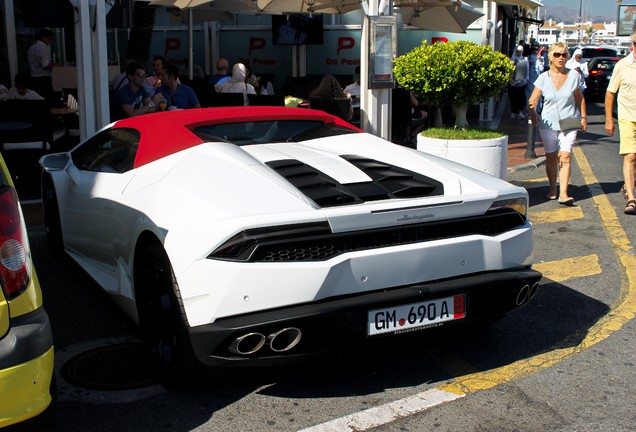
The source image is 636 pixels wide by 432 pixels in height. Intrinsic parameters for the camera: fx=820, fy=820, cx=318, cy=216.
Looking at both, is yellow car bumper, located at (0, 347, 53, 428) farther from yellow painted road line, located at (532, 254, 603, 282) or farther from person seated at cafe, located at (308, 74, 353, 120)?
person seated at cafe, located at (308, 74, 353, 120)

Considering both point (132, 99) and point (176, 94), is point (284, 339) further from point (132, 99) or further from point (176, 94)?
point (176, 94)

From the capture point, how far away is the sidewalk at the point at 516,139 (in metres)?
12.9

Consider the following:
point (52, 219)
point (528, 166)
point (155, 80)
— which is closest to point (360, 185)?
point (52, 219)

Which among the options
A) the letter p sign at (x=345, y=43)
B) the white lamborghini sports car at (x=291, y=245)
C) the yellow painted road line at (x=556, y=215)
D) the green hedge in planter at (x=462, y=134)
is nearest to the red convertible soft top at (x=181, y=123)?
the white lamborghini sports car at (x=291, y=245)

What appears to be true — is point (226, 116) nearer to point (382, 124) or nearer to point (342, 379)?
point (342, 379)

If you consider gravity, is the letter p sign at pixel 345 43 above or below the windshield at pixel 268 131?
above

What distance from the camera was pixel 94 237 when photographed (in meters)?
5.36

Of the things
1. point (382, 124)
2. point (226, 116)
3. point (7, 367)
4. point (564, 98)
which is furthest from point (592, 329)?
point (382, 124)

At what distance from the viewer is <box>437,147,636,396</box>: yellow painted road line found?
4.42 meters

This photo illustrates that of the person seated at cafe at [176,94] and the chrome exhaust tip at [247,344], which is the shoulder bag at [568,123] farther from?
the chrome exhaust tip at [247,344]

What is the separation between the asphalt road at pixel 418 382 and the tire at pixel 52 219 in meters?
0.67

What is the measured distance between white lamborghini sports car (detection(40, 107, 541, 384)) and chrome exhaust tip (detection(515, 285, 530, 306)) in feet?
0.04

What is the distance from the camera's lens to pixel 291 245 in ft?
12.6

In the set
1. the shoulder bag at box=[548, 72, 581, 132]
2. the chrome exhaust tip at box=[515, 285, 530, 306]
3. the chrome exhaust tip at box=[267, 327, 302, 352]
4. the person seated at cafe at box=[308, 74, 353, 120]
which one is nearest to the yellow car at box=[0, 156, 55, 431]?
the chrome exhaust tip at box=[267, 327, 302, 352]
